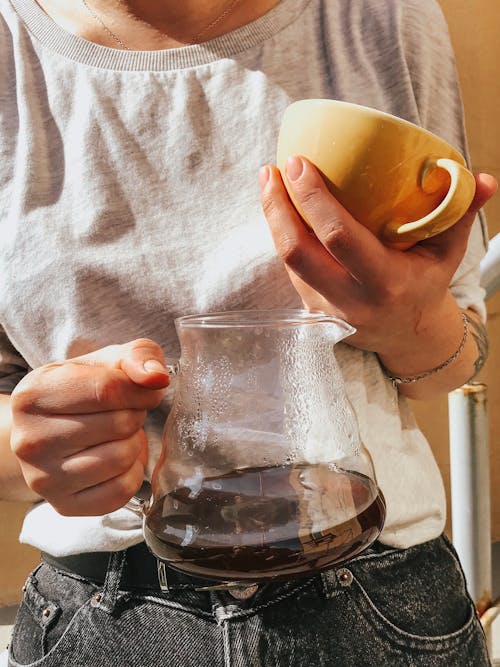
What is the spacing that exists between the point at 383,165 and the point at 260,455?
19cm

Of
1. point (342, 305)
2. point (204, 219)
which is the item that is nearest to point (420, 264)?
point (342, 305)

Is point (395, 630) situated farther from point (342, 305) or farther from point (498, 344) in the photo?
point (498, 344)

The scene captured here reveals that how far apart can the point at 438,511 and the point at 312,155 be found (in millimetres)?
349

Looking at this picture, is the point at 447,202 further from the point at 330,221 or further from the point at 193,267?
the point at 193,267

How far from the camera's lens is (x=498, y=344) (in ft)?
7.48

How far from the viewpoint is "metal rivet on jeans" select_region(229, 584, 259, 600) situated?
1.85ft

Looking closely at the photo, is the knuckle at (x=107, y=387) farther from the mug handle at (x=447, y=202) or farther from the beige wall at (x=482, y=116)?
the beige wall at (x=482, y=116)

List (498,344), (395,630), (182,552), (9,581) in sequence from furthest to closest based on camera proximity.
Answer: (498,344) < (9,581) < (395,630) < (182,552)

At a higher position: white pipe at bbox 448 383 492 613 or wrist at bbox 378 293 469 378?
wrist at bbox 378 293 469 378

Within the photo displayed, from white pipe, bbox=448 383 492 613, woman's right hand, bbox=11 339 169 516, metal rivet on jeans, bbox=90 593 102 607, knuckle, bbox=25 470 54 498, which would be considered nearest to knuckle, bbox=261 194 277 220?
woman's right hand, bbox=11 339 169 516

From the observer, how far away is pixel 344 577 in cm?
58

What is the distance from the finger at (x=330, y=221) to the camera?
0.44 metres

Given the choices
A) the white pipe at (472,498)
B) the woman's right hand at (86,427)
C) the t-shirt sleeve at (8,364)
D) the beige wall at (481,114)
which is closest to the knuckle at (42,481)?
the woman's right hand at (86,427)

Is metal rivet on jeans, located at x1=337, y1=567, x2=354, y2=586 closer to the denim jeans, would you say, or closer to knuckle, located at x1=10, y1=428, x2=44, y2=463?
the denim jeans
